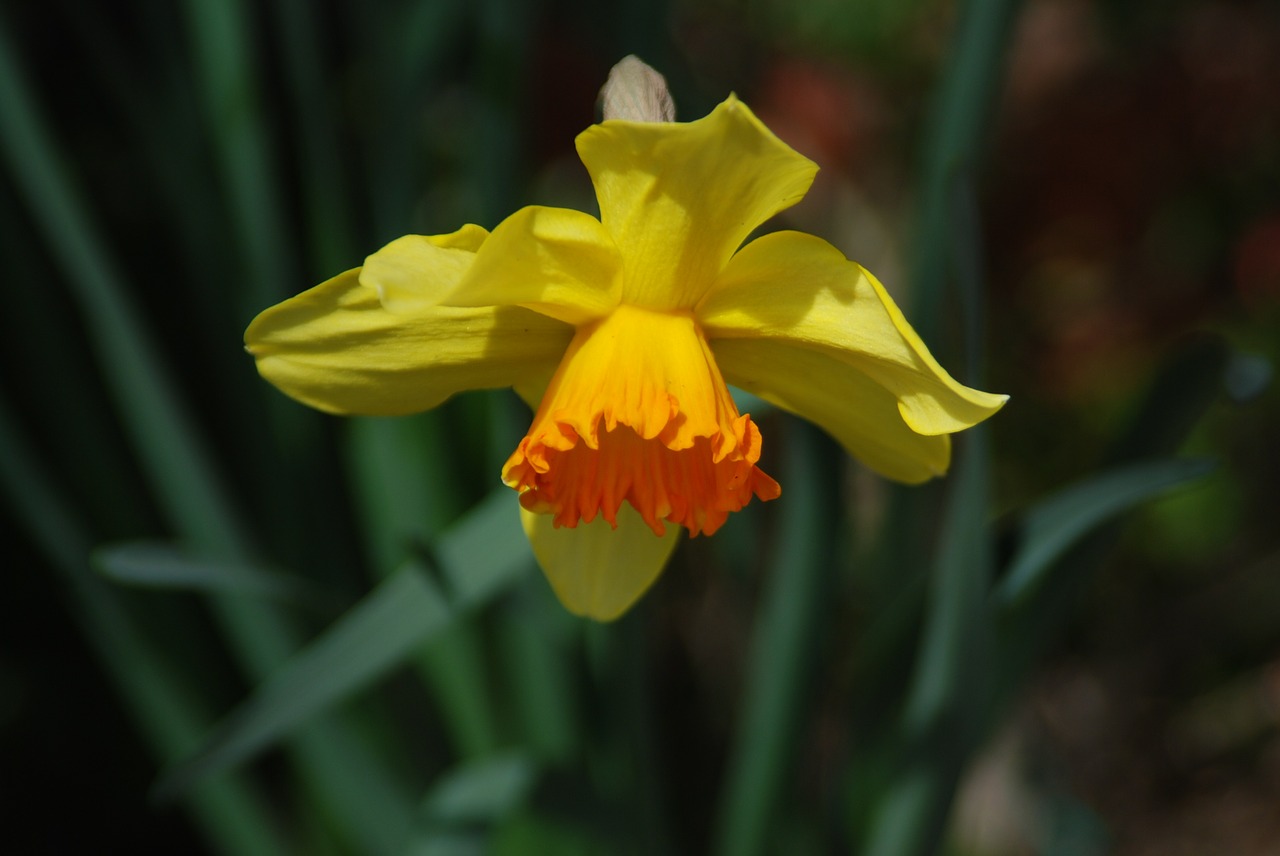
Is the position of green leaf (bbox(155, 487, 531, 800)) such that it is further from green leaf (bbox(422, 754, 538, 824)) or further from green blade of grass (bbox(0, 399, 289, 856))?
green blade of grass (bbox(0, 399, 289, 856))

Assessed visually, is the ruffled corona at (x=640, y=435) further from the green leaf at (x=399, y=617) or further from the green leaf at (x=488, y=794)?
the green leaf at (x=488, y=794)

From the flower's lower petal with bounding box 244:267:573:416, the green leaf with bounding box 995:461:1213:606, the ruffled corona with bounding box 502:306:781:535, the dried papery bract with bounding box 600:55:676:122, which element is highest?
the dried papery bract with bounding box 600:55:676:122

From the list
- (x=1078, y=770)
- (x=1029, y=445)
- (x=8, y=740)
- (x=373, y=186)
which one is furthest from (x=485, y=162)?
(x=1078, y=770)

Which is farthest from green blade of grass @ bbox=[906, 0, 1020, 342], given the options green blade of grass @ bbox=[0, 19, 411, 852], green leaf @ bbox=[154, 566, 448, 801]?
green blade of grass @ bbox=[0, 19, 411, 852]

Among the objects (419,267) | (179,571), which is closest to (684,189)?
(419,267)

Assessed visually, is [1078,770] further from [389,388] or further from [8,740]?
[8,740]

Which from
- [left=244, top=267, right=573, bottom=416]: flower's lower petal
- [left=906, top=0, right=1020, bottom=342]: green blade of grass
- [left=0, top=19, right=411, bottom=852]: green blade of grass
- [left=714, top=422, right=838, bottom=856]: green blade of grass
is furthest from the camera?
[left=0, top=19, right=411, bottom=852]: green blade of grass

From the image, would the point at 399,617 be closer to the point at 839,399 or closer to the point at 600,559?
the point at 600,559

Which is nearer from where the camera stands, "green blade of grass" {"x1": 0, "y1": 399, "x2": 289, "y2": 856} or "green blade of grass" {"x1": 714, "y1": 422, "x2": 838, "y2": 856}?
"green blade of grass" {"x1": 714, "y1": 422, "x2": 838, "y2": 856}
